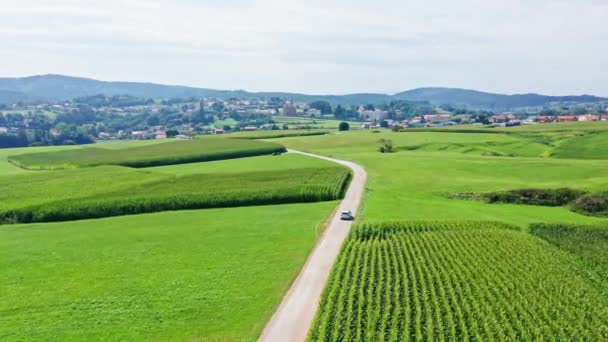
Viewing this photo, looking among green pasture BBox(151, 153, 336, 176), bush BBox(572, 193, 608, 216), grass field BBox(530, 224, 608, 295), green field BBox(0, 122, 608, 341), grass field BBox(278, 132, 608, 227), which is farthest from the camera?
green pasture BBox(151, 153, 336, 176)

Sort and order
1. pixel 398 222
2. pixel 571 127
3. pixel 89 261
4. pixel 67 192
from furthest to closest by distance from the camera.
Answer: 1. pixel 571 127
2. pixel 67 192
3. pixel 398 222
4. pixel 89 261

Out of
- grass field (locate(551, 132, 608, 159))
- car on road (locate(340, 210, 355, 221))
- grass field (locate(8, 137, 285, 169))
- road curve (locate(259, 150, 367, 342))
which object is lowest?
grass field (locate(8, 137, 285, 169))

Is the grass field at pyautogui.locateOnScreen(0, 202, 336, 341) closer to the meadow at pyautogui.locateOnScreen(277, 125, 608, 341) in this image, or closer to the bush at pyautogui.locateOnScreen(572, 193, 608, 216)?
the meadow at pyautogui.locateOnScreen(277, 125, 608, 341)

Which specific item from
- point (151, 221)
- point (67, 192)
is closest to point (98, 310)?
point (151, 221)

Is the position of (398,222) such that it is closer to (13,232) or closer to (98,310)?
(98,310)

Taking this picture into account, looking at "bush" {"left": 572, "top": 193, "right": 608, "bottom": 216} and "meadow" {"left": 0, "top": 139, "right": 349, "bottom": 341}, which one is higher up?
"bush" {"left": 572, "top": 193, "right": 608, "bottom": 216}

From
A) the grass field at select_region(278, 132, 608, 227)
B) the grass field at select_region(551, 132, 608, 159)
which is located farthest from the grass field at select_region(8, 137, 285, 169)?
the grass field at select_region(551, 132, 608, 159)
